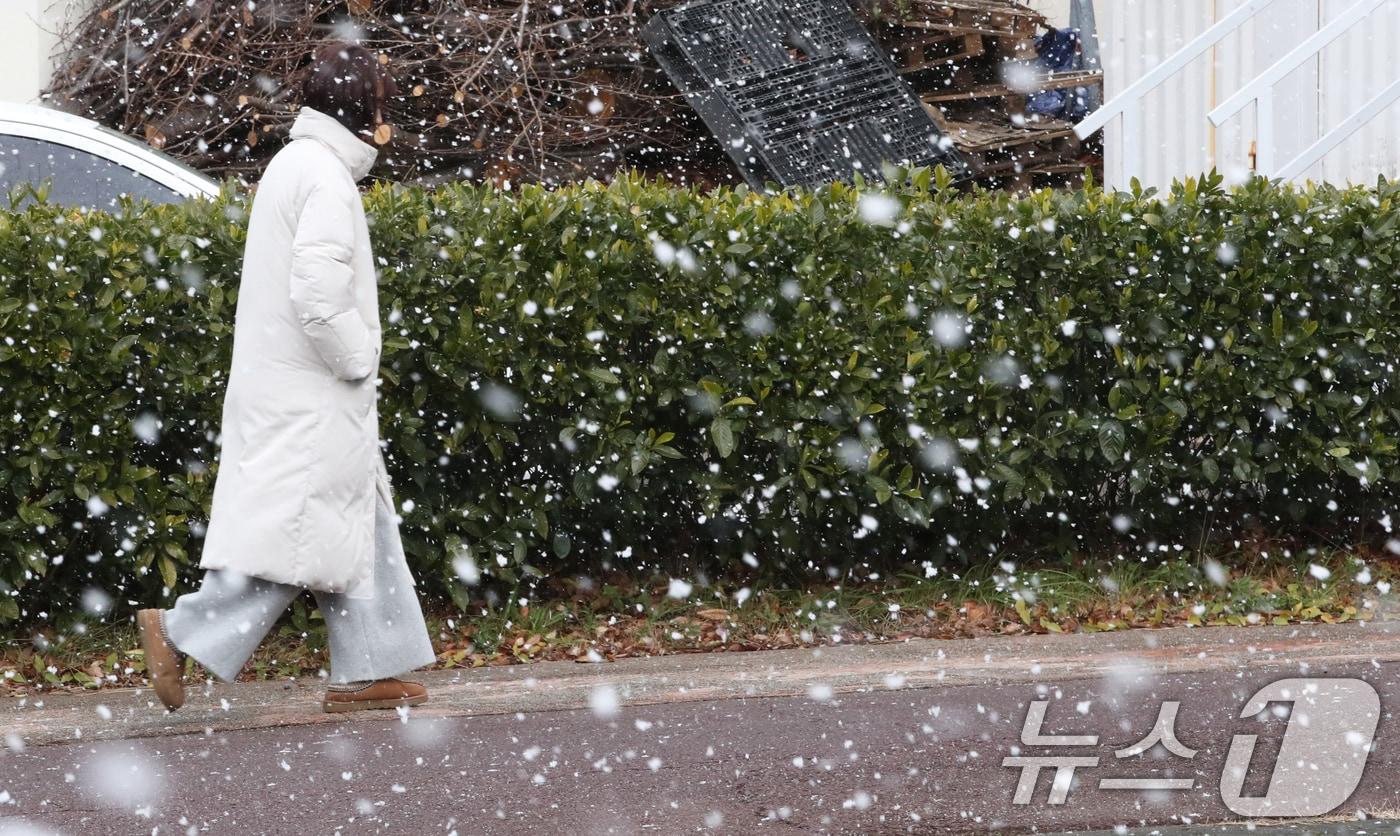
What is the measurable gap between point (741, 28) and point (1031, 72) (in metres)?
2.27

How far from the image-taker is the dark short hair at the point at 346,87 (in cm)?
445

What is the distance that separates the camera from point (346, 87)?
4.44m

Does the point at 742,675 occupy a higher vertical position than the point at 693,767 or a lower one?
lower

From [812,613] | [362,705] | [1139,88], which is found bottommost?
[812,613]

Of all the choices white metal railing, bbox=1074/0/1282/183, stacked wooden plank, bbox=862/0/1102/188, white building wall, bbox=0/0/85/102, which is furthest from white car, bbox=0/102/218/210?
stacked wooden plank, bbox=862/0/1102/188

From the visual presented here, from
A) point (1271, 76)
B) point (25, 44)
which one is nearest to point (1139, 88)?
point (1271, 76)

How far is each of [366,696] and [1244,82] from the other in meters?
7.39

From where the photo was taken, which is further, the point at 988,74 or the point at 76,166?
the point at 988,74

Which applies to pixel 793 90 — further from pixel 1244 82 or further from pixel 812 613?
pixel 812 613

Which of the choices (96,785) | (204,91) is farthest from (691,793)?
(204,91)

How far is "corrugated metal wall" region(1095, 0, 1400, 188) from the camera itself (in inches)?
361

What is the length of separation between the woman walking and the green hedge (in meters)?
0.99

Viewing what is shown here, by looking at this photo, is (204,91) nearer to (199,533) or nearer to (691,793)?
(199,533)

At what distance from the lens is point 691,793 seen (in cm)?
389
